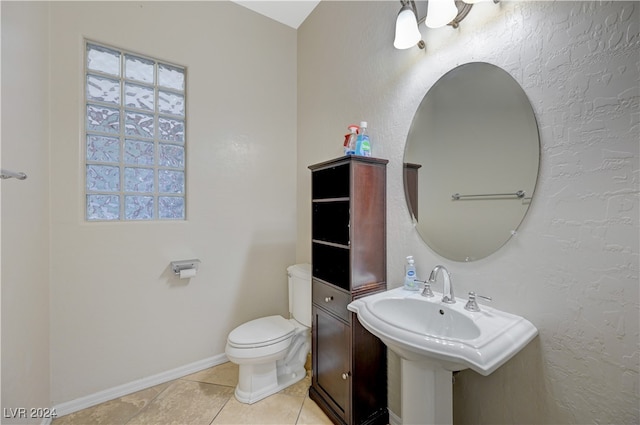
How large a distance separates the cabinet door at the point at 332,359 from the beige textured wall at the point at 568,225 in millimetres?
541

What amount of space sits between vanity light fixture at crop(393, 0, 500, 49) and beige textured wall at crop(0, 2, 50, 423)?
164cm

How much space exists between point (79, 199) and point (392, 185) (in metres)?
1.90

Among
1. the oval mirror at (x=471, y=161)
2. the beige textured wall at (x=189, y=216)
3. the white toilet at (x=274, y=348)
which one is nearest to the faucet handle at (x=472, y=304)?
the oval mirror at (x=471, y=161)

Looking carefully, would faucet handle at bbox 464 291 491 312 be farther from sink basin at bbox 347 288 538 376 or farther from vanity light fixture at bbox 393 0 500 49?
vanity light fixture at bbox 393 0 500 49

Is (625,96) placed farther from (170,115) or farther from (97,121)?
(97,121)

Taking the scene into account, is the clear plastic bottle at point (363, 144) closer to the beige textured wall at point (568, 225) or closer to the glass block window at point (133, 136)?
the beige textured wall at point (568, 225)

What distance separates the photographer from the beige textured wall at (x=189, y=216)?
5.32ft

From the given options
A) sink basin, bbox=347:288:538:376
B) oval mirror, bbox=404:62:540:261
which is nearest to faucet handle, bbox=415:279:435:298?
sink basin, bbox=347:288:538:376

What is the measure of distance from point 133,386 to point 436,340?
2032mm

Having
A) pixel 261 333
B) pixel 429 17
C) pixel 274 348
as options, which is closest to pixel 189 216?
pixel 261 333

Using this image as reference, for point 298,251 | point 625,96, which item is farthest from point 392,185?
point 298,251

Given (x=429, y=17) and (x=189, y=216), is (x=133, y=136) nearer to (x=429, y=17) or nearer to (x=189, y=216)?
(x=189, y=216)

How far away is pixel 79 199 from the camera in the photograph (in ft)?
5.41

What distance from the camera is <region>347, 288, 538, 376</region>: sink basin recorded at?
2.65 ft
